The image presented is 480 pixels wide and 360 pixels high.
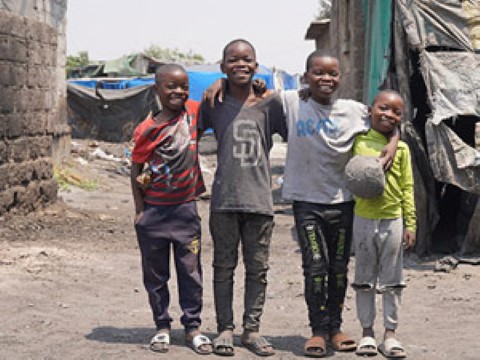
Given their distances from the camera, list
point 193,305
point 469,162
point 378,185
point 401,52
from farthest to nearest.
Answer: point 401,52 < point 469,162 < point 193,305 < point 378,185

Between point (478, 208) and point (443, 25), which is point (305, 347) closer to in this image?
point (478, 208)

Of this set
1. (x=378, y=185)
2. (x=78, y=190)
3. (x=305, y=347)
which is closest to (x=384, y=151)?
(x=378, y=185)

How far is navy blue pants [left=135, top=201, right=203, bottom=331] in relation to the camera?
460cm

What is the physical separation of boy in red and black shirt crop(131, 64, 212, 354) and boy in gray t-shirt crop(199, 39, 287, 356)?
5.1 inches

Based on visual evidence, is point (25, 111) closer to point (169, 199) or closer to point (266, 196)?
point (169, 199)

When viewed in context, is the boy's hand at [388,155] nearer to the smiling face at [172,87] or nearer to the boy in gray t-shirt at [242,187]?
the boy in gray t-shirt at [242,187]

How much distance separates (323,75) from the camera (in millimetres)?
4461

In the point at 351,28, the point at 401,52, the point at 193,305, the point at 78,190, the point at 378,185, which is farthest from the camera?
the point at 78,190

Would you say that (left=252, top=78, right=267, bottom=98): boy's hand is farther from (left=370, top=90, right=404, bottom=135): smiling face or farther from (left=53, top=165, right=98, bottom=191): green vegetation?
(left=53, top=165, right=98, bottom=191): green vegetation

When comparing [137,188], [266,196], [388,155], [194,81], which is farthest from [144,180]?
[194,81]

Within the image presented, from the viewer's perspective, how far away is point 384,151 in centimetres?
447

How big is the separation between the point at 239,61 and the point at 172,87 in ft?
1.31

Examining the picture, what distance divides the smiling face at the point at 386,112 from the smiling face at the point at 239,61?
703 mm

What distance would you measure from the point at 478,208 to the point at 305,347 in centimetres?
401
